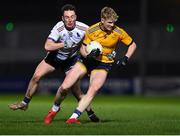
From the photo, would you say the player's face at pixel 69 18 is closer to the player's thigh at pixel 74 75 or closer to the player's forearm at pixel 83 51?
the player's forearm at pixel 83 51

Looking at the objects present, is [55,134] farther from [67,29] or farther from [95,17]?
[95,17]

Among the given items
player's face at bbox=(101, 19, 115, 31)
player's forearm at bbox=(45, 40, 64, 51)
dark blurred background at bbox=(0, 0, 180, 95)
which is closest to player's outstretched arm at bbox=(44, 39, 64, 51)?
player's forearm at bbox=(45, 40, 64, 51)

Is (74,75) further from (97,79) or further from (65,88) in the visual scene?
(97,79)

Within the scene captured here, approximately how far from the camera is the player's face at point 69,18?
13.9m

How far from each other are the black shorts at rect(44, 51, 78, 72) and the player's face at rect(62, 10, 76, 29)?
Answer: 0.97 metres

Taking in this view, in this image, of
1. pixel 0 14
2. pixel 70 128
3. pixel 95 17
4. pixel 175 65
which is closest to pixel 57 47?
pixel 70 128

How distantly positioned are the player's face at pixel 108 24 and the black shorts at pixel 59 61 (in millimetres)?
1401

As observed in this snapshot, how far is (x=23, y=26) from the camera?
146 feet

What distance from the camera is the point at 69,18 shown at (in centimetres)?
1396

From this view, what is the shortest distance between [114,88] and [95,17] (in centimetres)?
1343

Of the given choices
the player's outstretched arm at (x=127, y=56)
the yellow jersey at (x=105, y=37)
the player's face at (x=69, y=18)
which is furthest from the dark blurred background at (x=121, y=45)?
the player's face at (x=69, y=18)

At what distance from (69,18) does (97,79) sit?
49.3 inches

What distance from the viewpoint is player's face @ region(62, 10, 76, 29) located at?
1389cm

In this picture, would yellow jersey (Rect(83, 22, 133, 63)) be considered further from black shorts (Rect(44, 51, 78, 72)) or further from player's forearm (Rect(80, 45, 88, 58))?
black shorts (Rect(44, 51, 78, 72))
